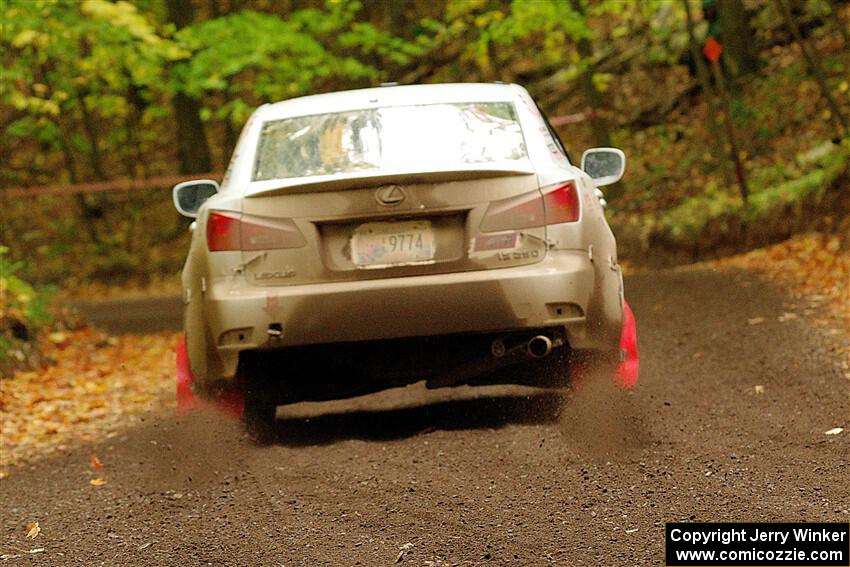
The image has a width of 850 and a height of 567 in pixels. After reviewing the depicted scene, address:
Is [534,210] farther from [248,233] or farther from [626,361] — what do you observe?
[248,233]

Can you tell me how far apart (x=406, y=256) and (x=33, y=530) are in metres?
2.01

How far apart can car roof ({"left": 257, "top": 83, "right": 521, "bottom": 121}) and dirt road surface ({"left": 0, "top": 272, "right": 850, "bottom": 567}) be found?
62.7 inches

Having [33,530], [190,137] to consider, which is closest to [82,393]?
[33,530]

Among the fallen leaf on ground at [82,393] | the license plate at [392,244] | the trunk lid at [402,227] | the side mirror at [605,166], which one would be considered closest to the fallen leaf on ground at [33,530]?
the fallen leaf on ground at [82,393]

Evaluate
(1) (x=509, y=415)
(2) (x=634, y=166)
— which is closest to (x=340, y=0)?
(2) (x=634, y=166)

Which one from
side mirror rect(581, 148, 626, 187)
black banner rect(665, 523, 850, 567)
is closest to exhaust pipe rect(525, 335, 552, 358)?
side mirror rect(581, 148, 626, 187)

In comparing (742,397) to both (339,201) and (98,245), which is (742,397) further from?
(98,245)

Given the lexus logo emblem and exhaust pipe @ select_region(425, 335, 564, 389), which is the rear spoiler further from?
exhaust pipe @ select_region(425, 335, 564, 389)

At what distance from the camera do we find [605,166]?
7.09 m

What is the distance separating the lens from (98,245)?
2606cm

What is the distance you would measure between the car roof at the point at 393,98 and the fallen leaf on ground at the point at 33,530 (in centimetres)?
235

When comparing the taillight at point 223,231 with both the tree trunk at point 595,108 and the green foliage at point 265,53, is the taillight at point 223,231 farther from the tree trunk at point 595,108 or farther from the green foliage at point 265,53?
the tree trunk at point 595,108

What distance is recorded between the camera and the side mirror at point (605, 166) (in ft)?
23.1

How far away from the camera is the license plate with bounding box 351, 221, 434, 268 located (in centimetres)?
593
